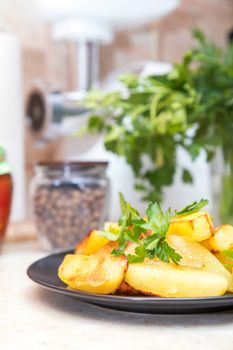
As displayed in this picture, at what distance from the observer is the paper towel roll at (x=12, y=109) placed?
94 cm

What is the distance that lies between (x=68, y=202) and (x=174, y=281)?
0.41 metres

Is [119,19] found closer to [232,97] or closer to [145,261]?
[232,97]

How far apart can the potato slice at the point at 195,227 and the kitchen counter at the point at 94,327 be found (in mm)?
63

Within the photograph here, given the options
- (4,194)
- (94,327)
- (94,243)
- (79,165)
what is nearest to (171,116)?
(79,165)

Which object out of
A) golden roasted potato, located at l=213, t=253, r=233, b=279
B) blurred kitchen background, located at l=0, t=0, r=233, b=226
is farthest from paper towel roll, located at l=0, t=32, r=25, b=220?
golden roasted potato, located at l=213, t=253, r=233, b=279

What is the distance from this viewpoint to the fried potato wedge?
0.52 meters

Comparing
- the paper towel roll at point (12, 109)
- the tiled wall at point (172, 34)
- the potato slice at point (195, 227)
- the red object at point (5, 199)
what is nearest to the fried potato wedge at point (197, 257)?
the potato slice at point (195, 227)

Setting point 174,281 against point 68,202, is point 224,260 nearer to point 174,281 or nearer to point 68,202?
point 174,281

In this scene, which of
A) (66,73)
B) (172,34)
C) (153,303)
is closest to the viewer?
(153,303)

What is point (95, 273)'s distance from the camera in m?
0.51

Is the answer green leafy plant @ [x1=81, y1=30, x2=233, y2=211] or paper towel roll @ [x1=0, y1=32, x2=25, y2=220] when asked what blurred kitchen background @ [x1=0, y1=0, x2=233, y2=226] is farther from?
green leafy plant @ [x1=81, y1=30, x2=233, y2=211]

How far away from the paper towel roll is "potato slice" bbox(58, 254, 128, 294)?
0.45 m

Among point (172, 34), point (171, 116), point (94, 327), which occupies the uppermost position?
point (172, 34)

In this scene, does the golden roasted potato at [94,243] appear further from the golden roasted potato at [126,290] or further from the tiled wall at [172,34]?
the tiled wall at [172,34]
